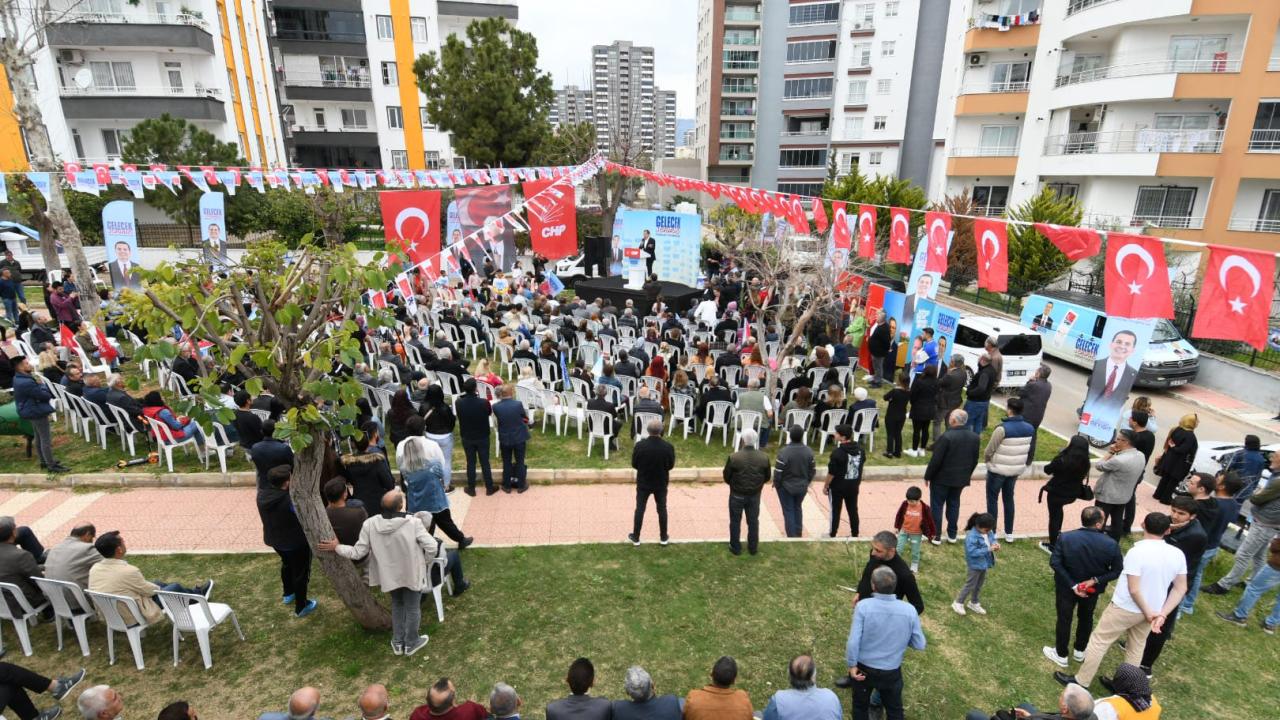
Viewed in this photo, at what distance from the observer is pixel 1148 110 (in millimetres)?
24188

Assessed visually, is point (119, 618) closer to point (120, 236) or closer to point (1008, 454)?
point (1008, 454)

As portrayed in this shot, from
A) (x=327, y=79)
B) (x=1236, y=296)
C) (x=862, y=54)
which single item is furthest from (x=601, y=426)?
(x=862, y=54)

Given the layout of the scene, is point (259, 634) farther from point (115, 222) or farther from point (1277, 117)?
point (1277, 117)

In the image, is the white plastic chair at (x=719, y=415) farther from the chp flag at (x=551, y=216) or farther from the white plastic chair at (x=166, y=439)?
the chp flag at (x=551, y=216)

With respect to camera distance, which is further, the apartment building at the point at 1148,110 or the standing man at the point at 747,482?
the apartment building at the point at 1148,110

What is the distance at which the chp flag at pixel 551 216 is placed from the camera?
59.6 feet

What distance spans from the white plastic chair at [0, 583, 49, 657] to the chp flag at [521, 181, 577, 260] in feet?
46.0

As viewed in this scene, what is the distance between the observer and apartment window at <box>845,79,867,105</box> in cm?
4828

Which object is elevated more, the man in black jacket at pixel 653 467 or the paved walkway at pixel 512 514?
the man in black jacket at pixel 653 467

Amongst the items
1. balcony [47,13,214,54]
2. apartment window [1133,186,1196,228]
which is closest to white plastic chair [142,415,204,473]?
balcony [47,13,214,54]

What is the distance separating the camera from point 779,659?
5668mm

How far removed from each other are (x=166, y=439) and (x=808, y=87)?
52.2m

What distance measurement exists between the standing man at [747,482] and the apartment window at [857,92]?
49202 millimetres

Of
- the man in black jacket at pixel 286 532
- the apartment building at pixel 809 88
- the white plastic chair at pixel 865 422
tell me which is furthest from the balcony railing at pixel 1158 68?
the man in black jacket at pixel 286 532
